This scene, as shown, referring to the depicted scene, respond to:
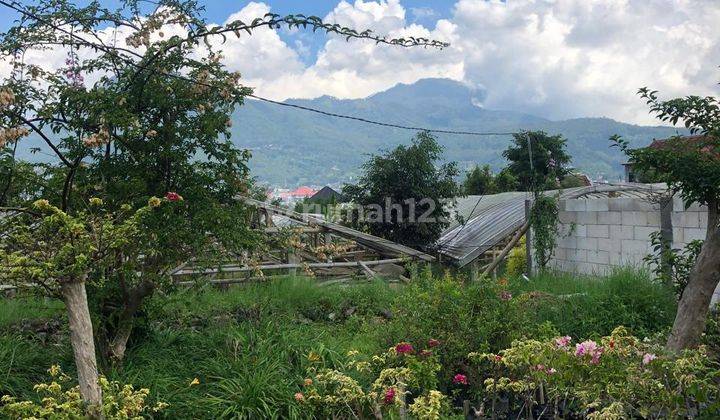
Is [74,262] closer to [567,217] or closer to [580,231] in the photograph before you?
[580,231]

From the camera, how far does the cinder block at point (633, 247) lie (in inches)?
362

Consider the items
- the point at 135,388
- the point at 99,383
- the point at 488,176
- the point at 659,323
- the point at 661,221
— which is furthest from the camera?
the point at 488,176

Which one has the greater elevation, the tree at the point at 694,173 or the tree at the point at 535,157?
the tree at the point at 535,157

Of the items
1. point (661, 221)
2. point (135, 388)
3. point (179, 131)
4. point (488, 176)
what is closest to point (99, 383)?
point (135, 388)

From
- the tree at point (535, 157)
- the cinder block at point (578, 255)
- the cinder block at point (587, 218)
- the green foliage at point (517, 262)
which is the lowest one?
the green foliage at point (517, 262)

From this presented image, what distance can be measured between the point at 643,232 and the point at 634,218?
0.25 meters

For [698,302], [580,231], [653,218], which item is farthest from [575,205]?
[698,302]

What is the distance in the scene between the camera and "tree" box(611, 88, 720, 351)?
4.91 metres

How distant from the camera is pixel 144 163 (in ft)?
16.9

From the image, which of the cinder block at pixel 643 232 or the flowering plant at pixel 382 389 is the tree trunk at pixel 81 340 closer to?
the flowering plant at pixel 382 389

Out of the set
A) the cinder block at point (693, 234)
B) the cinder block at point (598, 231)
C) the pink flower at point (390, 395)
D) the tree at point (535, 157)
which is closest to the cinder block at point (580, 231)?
the cinder block at point (598, 231)

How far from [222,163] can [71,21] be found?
64.0 inches

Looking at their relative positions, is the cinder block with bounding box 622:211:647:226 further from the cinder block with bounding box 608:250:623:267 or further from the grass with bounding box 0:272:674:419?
the grass with bounding box 0:272:674:419

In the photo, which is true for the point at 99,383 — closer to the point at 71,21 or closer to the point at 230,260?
the point at 230,260
